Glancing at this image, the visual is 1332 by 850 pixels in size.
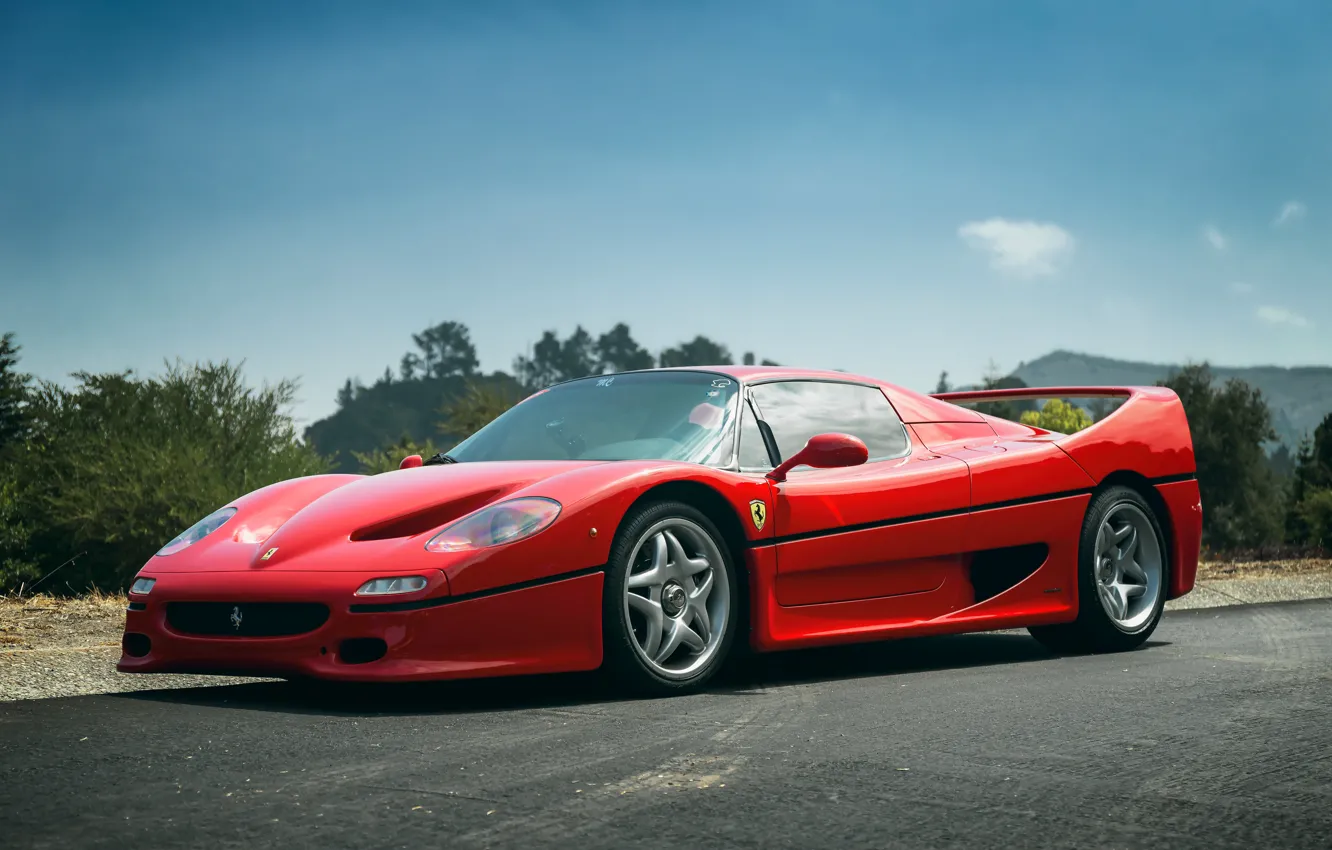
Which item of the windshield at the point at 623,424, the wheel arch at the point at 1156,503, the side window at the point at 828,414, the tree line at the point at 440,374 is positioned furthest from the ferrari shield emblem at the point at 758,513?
the tree line at the point at 440,374

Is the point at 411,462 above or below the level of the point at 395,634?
above

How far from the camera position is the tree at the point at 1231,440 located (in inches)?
2507

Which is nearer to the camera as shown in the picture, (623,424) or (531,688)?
(531,688)

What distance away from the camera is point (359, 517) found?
206 inches

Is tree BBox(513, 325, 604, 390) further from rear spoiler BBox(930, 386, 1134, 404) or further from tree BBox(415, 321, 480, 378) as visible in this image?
rear spoiler BBox(930, 386, 1134, 404)

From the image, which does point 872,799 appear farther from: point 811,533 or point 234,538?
point 234,538

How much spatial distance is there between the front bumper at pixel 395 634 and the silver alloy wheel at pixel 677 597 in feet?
0.83

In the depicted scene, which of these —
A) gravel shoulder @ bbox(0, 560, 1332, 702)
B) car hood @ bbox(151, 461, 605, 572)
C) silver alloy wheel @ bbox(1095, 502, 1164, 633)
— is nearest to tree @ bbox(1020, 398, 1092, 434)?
gravel shoulder @ bbox(0, 560, 1332, 702)

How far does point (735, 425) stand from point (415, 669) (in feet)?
6.33

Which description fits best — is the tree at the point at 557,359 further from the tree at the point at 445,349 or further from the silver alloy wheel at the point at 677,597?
the silver alloy wheel at the point at 677,597

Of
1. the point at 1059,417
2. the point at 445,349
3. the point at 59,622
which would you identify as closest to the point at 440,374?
the point at 445,349

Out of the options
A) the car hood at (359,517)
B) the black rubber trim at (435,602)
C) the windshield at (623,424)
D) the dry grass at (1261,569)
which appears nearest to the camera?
the black rubber trim at (435,602)

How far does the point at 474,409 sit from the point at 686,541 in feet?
76.4

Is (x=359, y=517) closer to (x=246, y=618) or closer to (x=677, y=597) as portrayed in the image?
(x=246, y=618)
